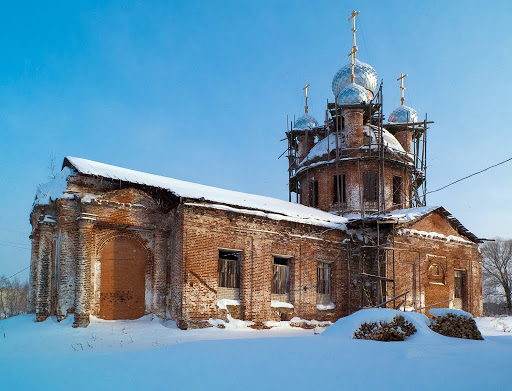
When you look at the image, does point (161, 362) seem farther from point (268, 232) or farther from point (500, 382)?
point (268, 232)

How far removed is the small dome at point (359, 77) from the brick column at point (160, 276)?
16020 millimetres

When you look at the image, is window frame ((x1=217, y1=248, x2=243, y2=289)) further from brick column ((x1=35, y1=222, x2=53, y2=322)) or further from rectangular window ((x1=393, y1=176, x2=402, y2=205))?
rectangular window ((x1=393, y1=176, x2=402, y2=205))

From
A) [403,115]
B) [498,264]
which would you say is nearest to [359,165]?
[403,115]

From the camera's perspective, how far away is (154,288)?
Answer: 14547 mm

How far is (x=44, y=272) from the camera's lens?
14781 millimetres

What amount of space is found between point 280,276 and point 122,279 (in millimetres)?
5711

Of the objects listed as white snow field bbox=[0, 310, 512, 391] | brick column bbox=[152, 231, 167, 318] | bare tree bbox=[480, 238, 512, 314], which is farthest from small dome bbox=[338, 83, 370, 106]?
bare tree bbox=[480, 238, 512, 314]

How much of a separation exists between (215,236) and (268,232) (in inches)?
89.8

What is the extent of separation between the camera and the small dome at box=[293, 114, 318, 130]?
27.3 m

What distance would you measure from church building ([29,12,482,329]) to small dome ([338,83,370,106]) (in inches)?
89.2

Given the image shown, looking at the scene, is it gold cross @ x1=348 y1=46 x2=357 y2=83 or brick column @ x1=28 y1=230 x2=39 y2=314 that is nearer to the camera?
brick column @ x1=28 y1=230 x2=39 y2=314

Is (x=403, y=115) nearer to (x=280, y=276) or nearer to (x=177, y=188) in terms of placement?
(x=280, y=276)

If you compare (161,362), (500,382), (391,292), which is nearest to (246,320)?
(391,292)

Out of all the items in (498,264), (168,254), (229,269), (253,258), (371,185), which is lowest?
(498,264)
